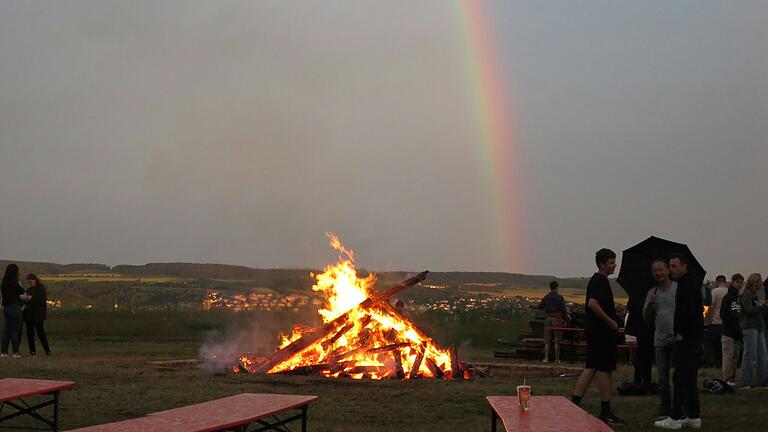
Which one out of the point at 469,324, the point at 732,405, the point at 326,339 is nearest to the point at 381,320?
the point at 326,339

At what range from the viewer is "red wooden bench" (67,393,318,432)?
7258mm

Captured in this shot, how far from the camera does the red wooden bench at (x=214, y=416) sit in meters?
7.26

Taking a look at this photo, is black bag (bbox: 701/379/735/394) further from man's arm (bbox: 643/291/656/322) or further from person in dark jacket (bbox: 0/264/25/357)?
person in dark jacket (bbox: 0/264/25/357)

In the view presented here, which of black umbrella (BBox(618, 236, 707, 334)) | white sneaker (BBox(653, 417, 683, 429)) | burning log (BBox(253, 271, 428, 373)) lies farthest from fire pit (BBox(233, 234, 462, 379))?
white sneaker (BBox(653, 417, 683, 429))

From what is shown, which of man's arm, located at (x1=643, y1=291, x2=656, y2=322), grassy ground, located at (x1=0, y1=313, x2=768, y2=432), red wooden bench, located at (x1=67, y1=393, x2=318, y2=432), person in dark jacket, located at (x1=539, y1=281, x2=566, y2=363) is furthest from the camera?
person in dark jacket, located at (x1=539, y1=281, x2=566, y2=363)

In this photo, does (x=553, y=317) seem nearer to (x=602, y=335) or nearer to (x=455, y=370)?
(x=455, y=370)

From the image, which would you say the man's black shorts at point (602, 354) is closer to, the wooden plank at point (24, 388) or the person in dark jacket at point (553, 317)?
the wooden plank at point (24, 388)

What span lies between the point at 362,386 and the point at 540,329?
426 inches

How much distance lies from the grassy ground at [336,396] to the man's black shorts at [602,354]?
748 mm

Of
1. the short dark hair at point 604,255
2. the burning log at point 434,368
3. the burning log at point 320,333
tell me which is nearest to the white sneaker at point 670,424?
the short dark hair at point 604,255

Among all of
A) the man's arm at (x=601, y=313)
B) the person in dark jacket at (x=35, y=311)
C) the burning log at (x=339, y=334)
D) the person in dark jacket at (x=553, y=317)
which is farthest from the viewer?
the person in dark jacket at (x=553, y=317)

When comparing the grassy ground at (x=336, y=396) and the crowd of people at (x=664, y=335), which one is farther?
the grassy ground at (x=336, y=396)

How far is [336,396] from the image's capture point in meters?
14.5

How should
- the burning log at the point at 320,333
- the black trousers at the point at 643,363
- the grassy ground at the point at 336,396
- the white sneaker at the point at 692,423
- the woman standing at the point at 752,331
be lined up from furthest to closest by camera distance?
the burning log at the point at 320,333
the woman standing at the point at 752,331
the black trousers at the point at 643,363
the grassy ground at the point at 336,396
the white sneaker at the point at 692,423
